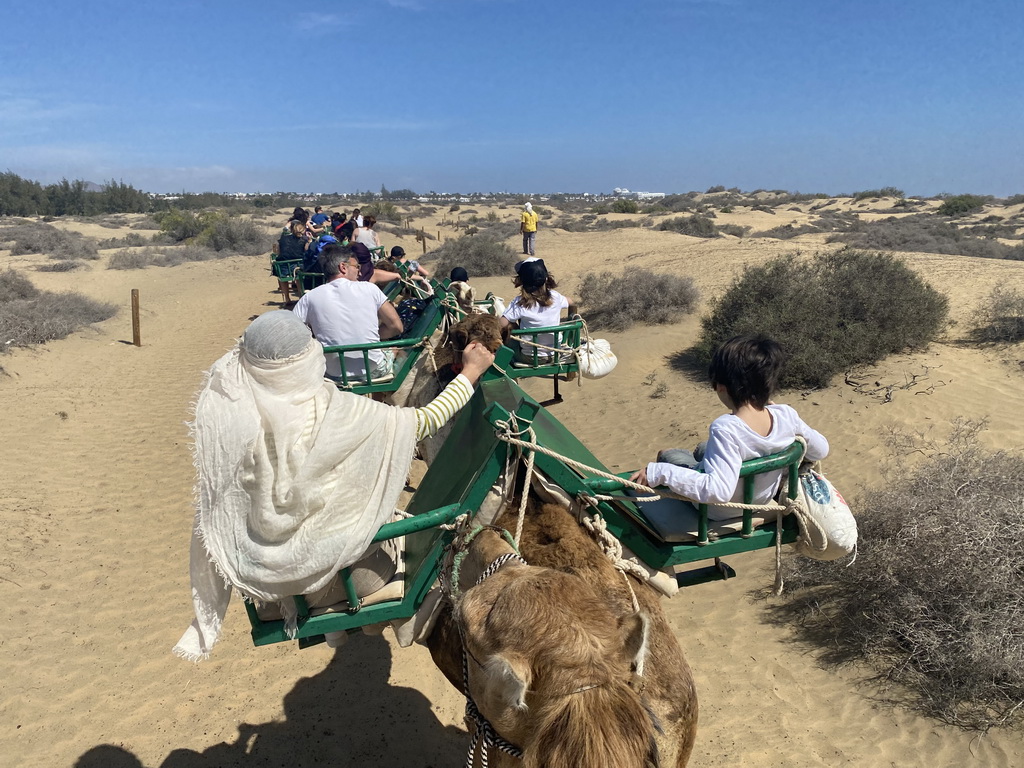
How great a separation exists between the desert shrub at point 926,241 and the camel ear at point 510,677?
2099cm

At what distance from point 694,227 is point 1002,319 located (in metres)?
19.7

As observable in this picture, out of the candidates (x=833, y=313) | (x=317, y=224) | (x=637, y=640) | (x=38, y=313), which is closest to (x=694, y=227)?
(x=317, y=224)

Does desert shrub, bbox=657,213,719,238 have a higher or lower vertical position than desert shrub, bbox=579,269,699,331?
higher

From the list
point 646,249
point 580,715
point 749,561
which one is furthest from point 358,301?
point 646,249

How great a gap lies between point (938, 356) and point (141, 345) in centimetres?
1419

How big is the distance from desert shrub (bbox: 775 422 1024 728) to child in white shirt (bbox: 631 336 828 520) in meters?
2.24

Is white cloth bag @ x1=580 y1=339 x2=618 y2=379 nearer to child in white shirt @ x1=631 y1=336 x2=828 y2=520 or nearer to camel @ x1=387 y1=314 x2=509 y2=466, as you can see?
camel @ x1=387 y1=314 x2=509 y2=466

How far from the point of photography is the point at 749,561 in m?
5.60

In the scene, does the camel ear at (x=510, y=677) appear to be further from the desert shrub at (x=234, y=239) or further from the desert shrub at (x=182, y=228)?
the desert shrub at (x=182, y=228)

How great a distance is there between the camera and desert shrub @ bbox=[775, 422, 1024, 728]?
12.3 feet

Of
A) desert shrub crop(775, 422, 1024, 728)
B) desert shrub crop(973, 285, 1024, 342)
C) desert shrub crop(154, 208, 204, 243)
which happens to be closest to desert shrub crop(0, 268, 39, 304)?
desert shrub crop(775, 422, 1024, 728)

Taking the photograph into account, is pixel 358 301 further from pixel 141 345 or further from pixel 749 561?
pixel 141 345

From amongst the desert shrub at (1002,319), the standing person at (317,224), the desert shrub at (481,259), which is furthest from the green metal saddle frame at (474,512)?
the desert shrub at (481,259)

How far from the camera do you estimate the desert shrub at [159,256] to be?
24125mm
